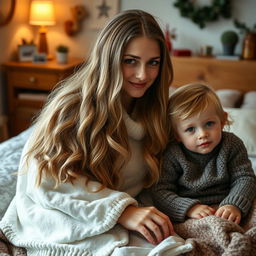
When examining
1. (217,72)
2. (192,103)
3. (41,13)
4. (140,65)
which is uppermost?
(41,13)

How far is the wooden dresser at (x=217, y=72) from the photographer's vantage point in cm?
269

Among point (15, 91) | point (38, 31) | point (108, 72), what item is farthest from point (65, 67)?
point (108, 72)

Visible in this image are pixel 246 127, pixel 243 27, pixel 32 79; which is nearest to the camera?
pixel 246 127

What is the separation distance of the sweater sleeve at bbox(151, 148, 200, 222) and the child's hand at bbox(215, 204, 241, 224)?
77mm

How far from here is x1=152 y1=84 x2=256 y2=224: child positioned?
1.22m

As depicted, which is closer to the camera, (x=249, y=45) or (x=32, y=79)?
(x=249, y=45)

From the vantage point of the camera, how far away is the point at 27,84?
3.21 meters

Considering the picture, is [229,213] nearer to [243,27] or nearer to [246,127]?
[246,127]

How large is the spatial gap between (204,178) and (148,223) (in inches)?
9.7

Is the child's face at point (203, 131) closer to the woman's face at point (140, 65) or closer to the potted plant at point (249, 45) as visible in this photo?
the woman's face at point (140, 65)

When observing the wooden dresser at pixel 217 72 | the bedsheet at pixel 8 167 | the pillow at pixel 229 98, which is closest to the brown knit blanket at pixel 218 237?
the bedsheet at pixel 8 167

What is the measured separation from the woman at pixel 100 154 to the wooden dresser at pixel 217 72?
57.1 inches

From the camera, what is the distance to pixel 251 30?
2883 mm

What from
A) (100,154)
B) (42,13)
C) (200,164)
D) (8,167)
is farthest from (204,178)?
(42,13)
